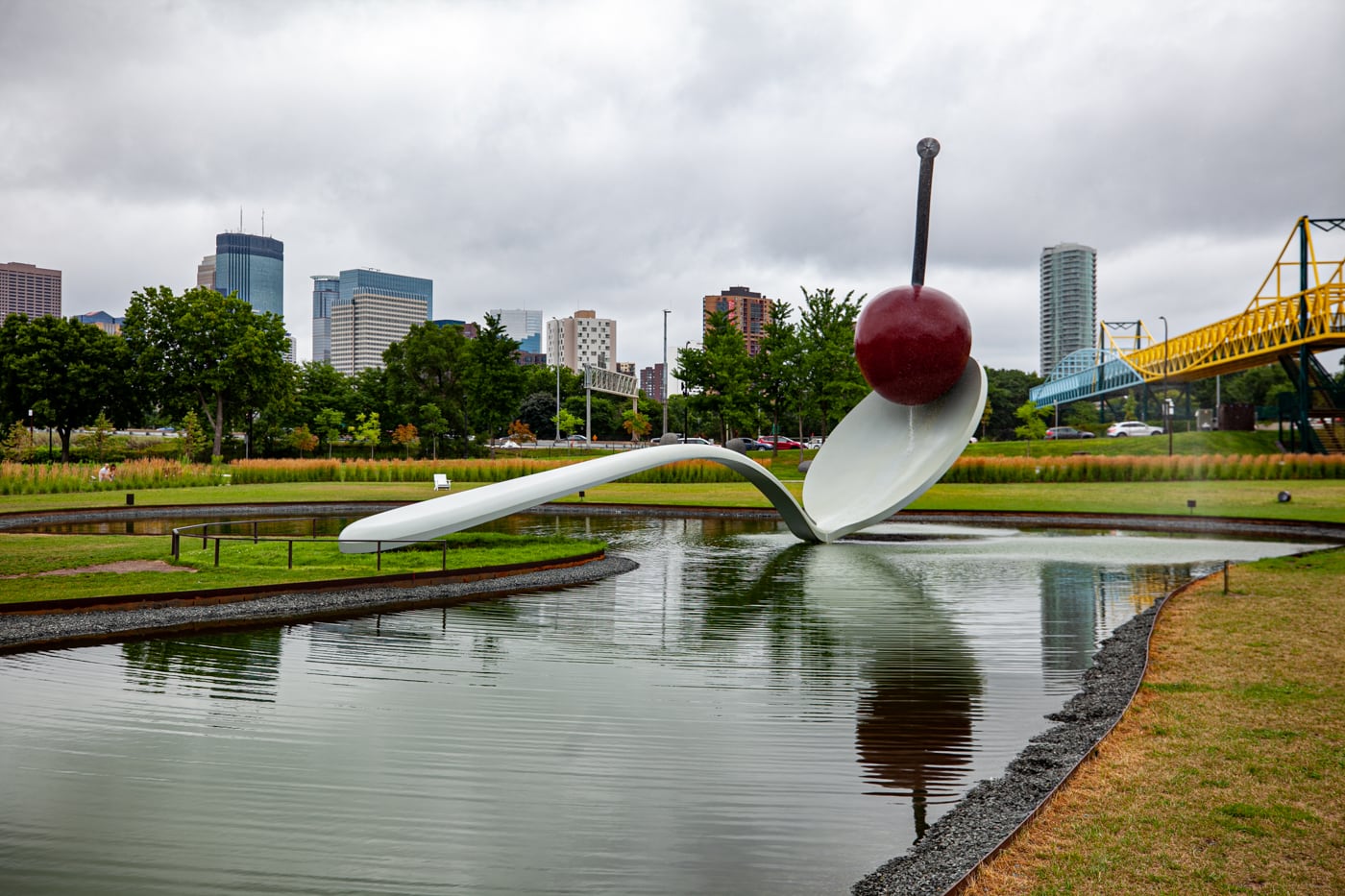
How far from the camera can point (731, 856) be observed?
4.43 meters

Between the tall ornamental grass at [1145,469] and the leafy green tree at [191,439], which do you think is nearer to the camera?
the tall ornamental grass at [1145,469]

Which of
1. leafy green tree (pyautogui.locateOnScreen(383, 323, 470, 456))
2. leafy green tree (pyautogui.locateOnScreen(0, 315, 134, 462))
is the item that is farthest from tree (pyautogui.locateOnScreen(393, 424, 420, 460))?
leafy green tree (pyautogui.locateOnScreen(0, 315, 134, 462))

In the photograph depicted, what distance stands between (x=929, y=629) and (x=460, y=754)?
5.72 m

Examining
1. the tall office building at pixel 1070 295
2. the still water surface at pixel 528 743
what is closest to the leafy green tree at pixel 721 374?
the still water surface at pixel 528 743

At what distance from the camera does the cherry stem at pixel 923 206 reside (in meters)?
18.1

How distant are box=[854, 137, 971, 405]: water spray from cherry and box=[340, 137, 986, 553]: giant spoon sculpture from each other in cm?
2

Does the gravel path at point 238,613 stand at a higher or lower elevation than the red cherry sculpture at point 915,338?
lower

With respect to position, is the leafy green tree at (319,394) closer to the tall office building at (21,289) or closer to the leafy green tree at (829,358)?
the leafy green tree at (829,358)

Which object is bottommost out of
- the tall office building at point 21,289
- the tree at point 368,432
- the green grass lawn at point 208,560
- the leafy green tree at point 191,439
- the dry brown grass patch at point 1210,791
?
the dry brown grass patch at point 1210,791

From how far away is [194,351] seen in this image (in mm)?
46375

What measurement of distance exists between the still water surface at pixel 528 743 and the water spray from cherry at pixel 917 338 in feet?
22.8

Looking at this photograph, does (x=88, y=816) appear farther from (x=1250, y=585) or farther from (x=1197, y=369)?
(x=1197, y=369)

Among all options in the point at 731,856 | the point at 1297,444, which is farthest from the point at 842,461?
the point at 1297,444

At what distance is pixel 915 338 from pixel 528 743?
13086 mm
